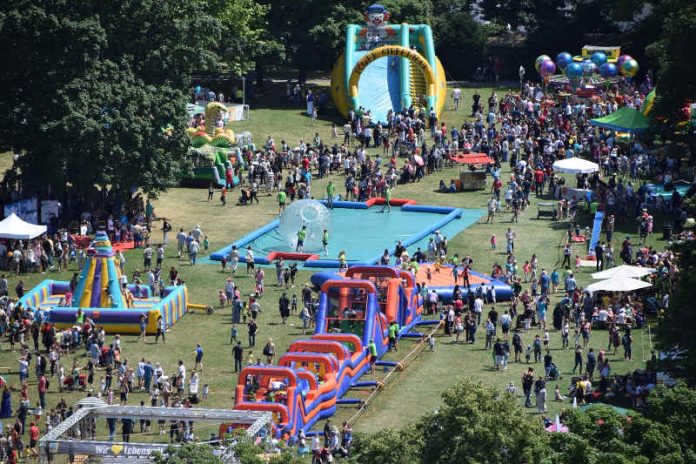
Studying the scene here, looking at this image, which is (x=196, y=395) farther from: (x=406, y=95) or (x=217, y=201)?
(x=406, y=95)

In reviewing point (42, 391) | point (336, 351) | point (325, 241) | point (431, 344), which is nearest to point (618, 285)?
point (431, 344)

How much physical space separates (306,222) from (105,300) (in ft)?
31.4

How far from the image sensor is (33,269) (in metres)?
57.0

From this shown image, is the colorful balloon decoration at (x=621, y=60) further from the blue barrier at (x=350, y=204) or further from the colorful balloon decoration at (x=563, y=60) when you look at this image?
the blue barrier at (x=350, y=204)

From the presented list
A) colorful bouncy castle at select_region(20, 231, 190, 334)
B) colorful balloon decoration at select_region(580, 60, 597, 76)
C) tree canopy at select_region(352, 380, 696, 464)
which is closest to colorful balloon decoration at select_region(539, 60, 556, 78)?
colorful balloon decoration at select_region(580, 60, 597, 76)

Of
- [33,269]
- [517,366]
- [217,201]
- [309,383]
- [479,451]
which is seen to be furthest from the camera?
[217,201]

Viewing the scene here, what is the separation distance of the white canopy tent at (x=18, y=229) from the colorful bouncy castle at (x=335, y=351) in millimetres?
11145

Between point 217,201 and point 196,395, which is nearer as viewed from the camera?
point 196,395

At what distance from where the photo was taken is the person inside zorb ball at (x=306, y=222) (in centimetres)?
5897

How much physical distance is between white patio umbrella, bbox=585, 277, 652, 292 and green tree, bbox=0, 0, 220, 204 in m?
17.1

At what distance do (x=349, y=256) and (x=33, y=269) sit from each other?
10.6 meters

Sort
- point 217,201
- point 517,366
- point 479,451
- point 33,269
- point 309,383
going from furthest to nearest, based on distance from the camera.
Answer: point 217,201, point 33,269, point 517,366, point 309,383, point 479,451

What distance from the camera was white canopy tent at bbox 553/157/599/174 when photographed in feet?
A: 209

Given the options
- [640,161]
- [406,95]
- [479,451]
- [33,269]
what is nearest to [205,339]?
[33,269]
